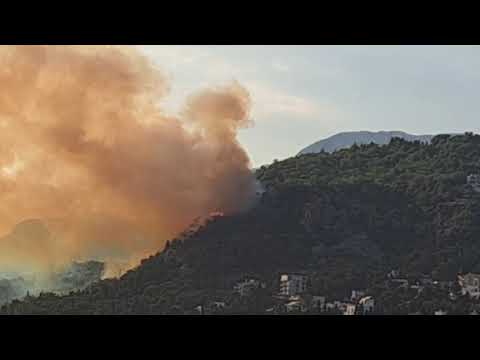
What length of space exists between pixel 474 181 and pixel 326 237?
449 cm

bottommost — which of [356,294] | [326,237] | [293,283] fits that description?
[356,294]

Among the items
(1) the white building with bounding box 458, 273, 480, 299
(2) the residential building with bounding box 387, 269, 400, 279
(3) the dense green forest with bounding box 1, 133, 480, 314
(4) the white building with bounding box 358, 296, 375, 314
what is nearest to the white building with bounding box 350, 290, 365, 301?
(4) the white building with bounding box 358, 296, 375, 314

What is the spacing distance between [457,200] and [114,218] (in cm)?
1141

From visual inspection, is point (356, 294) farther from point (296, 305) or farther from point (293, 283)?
point (296, 305)

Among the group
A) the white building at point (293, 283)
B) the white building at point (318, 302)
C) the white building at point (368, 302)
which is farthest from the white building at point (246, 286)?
the white building at point (368, 302)

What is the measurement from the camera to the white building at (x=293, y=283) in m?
19.9

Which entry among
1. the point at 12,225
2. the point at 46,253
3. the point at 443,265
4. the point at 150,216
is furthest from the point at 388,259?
the point at 12,225

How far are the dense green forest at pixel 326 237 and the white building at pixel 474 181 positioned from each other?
0.14 metres

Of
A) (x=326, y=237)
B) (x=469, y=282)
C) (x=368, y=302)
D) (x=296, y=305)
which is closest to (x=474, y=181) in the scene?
(x=469, y=282)

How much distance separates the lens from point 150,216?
2888 cm

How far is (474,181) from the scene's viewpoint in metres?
23.7
